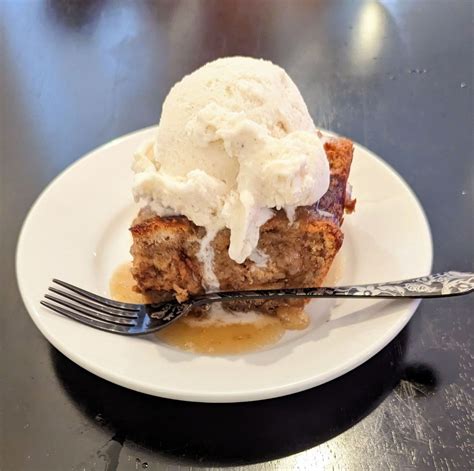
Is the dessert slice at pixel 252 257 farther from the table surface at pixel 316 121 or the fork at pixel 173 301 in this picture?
the table surface at pixel 316 121

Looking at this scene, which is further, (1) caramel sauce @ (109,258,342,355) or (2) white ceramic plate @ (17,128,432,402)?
(1) caramel sauce @ (109,258,342,355)

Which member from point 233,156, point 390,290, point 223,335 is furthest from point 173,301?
point 390,290

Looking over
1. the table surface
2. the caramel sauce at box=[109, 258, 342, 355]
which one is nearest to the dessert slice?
the caramel sauce at box=[109, 258, 342, 355]

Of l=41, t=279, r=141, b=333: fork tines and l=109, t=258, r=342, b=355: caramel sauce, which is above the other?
l=41, t=279, r=141, b=333: fork tines

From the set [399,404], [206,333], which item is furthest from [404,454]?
[206,333]

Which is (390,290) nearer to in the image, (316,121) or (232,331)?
(232,331)

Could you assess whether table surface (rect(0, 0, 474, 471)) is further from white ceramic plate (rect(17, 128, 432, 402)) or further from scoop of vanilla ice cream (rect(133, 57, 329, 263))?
scoop of vanilla ice cream (rect(133, 57, 329, 263))
